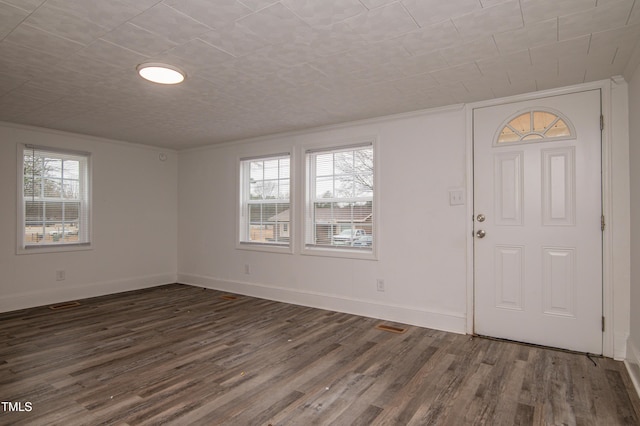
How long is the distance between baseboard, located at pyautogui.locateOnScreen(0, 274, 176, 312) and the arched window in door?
538cm

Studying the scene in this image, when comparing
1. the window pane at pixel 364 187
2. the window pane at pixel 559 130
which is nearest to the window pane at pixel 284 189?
the window pane at pixel 364 187

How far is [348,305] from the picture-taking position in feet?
14.2

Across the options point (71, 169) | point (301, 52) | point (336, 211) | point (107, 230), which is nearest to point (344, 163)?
point (336, 211)

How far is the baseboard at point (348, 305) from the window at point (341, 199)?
636 mm

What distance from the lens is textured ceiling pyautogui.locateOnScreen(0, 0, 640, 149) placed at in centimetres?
200

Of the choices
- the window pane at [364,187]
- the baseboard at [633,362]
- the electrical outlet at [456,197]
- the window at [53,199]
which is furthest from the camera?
the window at [53,199]

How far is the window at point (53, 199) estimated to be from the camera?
4.59m

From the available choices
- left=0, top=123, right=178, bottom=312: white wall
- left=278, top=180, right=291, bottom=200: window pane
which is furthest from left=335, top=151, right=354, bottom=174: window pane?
left=0, top=123, right=178, bottom=312: white wall

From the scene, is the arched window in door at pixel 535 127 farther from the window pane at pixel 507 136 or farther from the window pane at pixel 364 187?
the window pane at pixel 364 187

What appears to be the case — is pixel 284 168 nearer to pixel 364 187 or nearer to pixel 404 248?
pixel 364 187

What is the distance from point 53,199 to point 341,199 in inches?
153

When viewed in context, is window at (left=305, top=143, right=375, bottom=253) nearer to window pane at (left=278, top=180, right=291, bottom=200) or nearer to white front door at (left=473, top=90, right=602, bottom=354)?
window pane at (left=278, top=180, right=291, bottom=200)

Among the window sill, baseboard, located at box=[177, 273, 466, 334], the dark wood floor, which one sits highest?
the window sill

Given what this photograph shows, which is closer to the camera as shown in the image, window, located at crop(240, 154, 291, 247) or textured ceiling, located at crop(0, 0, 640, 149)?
textured ceiling, located at crop(0, 0, 640, 149)
